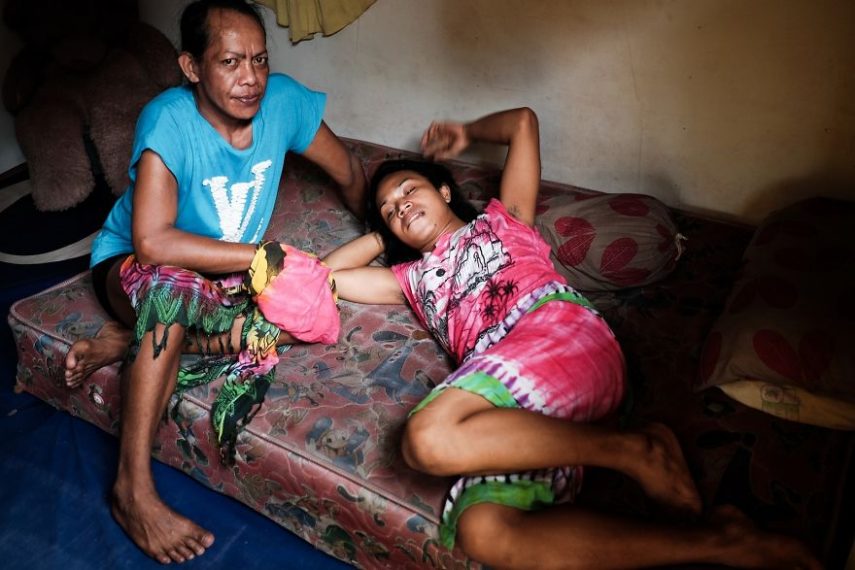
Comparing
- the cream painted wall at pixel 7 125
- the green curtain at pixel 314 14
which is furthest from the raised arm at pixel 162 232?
the cream painted wall at pixel 7 125

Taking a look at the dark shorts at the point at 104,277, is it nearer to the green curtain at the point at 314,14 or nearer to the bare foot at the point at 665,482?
the green curtain at the point at 314,14

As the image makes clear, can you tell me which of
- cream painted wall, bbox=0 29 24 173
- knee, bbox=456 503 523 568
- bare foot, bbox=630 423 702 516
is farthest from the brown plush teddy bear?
bare foot, bbox=630 423 702 516

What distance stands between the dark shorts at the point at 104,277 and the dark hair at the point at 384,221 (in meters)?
0.68

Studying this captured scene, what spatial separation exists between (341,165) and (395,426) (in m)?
0.91

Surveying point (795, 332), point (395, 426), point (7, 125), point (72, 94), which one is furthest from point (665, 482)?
point (7, 125)

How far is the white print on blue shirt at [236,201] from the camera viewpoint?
5.62 ft

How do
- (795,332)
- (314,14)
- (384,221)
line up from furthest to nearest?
(314,14)
(384,221)
(795,332)

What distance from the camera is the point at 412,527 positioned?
1.30 m

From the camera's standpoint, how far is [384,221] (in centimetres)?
181

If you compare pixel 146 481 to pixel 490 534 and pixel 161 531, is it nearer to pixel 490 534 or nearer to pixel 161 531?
pixel 161 531

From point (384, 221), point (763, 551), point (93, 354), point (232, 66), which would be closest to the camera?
point (763, 551)

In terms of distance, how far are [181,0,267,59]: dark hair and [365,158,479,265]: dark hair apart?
0.51 m

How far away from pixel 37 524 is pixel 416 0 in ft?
6.18

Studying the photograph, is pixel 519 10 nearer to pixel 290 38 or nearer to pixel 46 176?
pixel 290 38
